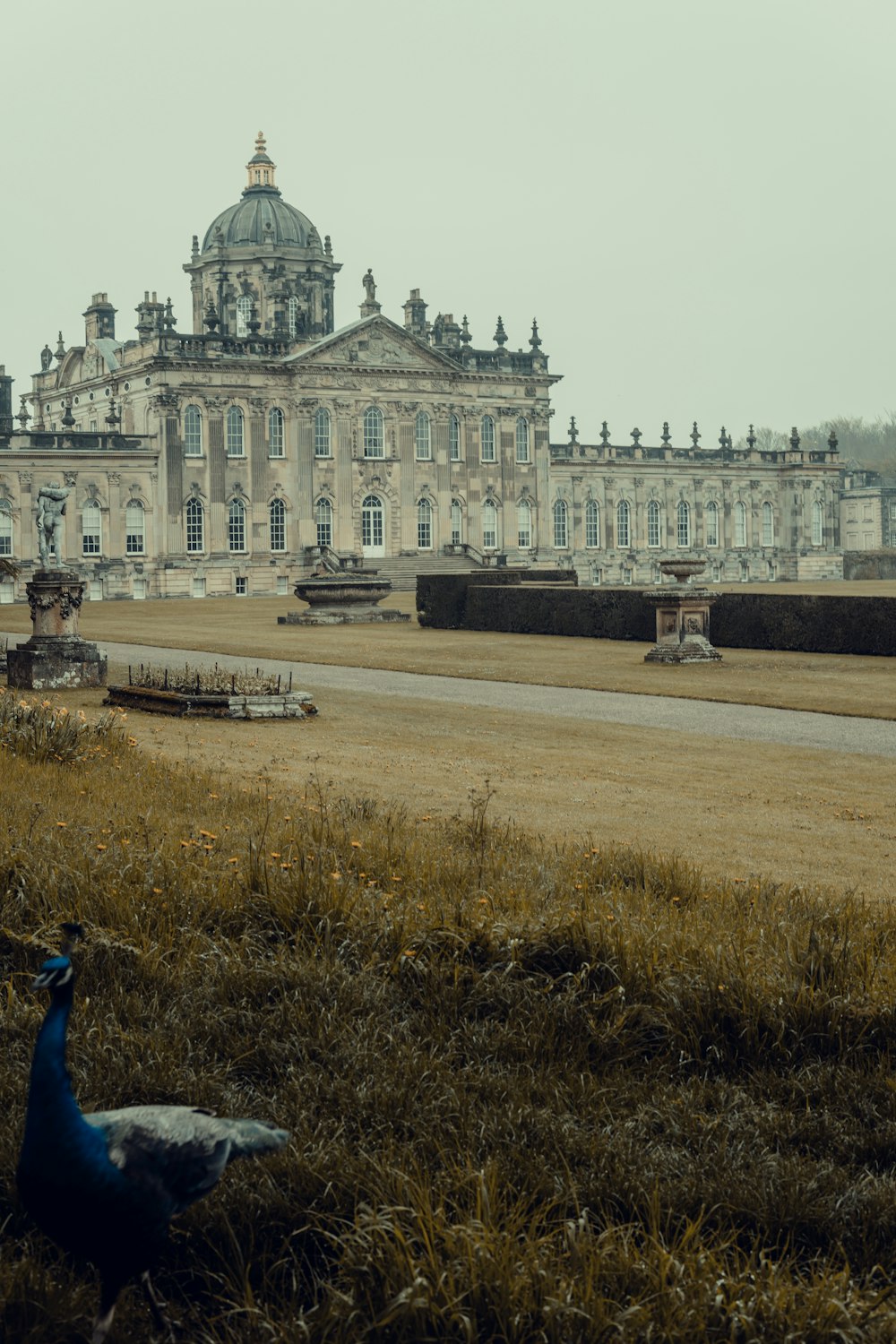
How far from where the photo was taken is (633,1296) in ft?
13.5

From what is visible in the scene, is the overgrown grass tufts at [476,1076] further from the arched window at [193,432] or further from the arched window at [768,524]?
the arched window at [768,524]

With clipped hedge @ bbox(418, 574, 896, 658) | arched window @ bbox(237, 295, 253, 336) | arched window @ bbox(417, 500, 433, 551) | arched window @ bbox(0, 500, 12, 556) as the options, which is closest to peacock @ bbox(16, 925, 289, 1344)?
clipped hedge @ bbox(418, 574, 896, 658)

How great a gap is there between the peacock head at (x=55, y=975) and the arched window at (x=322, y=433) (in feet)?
233

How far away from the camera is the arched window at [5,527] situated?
65.8 metres

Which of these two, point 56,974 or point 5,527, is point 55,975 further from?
point 5,527

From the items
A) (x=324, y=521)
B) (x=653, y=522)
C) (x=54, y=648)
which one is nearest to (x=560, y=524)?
(x=653, y=522)

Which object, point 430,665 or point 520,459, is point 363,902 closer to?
point 430,665

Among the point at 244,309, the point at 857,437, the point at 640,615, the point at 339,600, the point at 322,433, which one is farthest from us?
the point at 857,437

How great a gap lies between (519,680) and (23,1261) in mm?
19498

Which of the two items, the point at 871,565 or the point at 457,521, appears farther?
the point at 871,565

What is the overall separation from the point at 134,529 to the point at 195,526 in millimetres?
2744

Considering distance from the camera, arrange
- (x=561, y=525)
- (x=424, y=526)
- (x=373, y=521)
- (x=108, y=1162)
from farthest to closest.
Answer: (x=561, y=525) < (x=424, y=526) < (x=373, y=521) < (x=108, y=1162)

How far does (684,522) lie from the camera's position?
88.4m

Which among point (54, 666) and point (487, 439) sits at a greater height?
point (487, 439)
